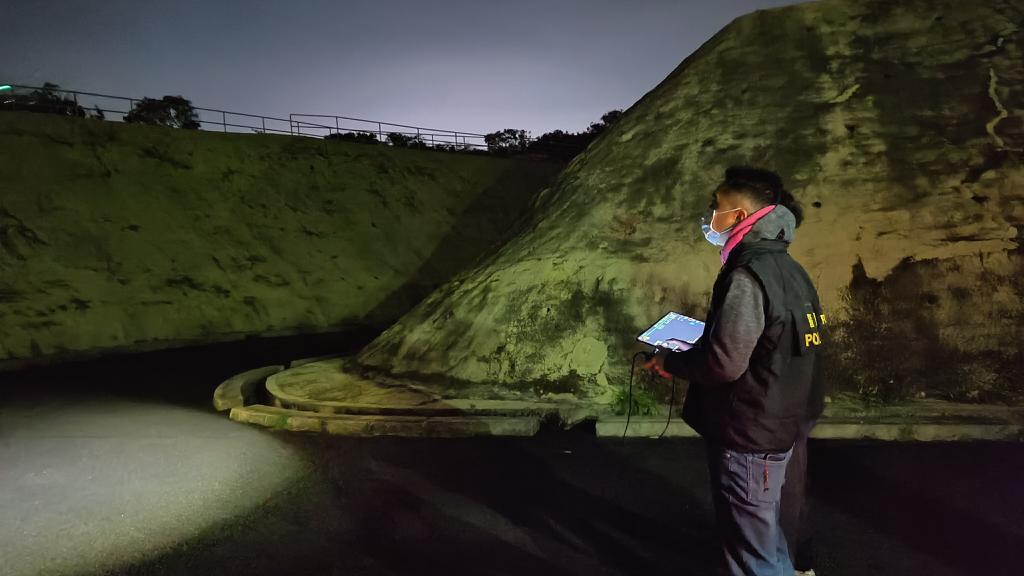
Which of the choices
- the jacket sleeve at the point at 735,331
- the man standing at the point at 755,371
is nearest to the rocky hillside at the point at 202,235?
the man standing at the point at 755,371

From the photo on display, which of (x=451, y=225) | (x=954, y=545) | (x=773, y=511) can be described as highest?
(x=451, y=225)

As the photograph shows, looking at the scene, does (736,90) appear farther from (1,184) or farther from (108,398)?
(1,184)

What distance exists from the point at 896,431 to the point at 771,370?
4.47 m

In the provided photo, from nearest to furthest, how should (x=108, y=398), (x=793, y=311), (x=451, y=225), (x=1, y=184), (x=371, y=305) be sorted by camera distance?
(x=793, y=311) < (x=108, y=398) < (x=1, y=184) < (x=371, y=305) < (x=451, y=225)

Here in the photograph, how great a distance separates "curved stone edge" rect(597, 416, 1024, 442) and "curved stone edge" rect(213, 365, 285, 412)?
15.2 feet

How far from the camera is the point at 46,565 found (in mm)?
3857

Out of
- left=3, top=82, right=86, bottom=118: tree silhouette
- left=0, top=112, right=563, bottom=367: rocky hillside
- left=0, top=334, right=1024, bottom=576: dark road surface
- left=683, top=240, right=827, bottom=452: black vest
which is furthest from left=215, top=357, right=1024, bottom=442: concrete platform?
left=3, top=82, right=86, bottom=118: tree silhouette

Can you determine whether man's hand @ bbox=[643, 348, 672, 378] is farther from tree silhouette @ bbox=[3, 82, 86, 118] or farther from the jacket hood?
tree silhouette @ bbox=[3, 82, 86, 118]

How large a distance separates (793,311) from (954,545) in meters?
2.58

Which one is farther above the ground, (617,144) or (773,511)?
(617,144)

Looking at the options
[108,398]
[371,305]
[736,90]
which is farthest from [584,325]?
[371,305]

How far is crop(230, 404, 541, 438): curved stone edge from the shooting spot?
6.36m

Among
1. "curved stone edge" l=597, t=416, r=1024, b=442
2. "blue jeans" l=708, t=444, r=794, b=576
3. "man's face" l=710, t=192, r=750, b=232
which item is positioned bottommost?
"curved stone edge" l=597, t=416, r=1024, b=442

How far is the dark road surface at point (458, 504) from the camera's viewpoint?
12.5 feet
